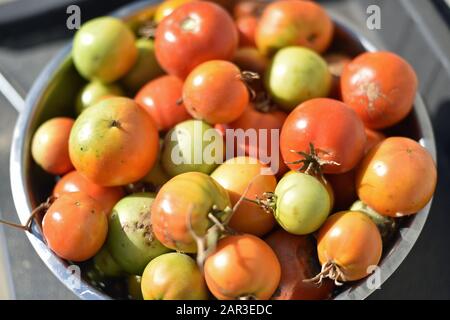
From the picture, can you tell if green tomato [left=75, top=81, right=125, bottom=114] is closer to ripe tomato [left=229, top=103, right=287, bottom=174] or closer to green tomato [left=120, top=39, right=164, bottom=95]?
green tomato [left=120, top=39, right=164, bottom=95]

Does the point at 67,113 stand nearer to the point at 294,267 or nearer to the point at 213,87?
the point at 213,87

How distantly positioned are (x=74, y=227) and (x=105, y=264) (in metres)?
0.13

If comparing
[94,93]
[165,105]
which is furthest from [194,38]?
[94,93]

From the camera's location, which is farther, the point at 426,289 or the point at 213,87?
the point at 426,289

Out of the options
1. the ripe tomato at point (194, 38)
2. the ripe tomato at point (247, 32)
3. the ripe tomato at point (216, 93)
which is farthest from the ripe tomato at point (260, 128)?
the ripe tomato at point (247, 32)

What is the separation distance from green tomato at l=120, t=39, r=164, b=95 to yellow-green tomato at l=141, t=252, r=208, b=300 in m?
0.47

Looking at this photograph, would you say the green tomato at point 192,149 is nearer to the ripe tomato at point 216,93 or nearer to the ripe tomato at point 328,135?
the ripe tomato at point 216,93

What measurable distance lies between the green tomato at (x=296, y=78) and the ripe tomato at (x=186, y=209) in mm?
303

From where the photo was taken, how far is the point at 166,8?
47.4 inches

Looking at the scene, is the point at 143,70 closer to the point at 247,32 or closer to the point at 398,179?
the point at 247,32

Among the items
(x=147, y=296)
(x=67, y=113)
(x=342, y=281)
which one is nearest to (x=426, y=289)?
(x=342, y=281)

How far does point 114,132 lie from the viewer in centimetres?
90

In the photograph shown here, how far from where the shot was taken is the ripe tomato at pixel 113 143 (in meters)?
0.90

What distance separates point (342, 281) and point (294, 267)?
0.29 ft
